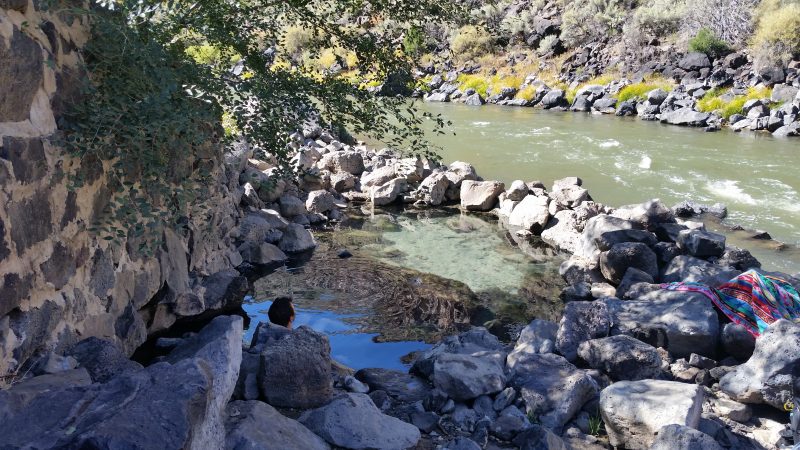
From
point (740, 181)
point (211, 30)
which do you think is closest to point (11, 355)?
point (211, 30)

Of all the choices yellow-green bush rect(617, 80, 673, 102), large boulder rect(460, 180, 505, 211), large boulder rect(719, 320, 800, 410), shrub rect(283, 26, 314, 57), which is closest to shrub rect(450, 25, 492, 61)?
yellow-green bush rect(617, 80, 673, 102)

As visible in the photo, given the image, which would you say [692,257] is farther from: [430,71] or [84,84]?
[430,71]

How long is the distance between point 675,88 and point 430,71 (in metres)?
12.9

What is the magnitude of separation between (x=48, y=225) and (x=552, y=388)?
3.42 metres

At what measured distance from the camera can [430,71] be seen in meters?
34.8

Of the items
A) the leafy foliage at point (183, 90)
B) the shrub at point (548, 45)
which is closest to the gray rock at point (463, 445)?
the leafy foliage at point (183, 90)

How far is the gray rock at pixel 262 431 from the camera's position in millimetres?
3199

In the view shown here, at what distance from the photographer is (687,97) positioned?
2409 cm

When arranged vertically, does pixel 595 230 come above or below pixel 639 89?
below

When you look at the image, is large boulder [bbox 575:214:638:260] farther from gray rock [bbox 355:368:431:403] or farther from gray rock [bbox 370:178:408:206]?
gray rock [bbox 355:368:431:403]

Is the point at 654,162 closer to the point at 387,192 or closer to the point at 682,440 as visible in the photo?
the point at 387,192

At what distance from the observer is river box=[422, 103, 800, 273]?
1184 cm

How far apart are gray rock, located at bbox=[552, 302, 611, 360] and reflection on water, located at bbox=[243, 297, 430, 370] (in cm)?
126

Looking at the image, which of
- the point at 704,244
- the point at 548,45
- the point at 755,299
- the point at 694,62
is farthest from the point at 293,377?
the point at 548,45
